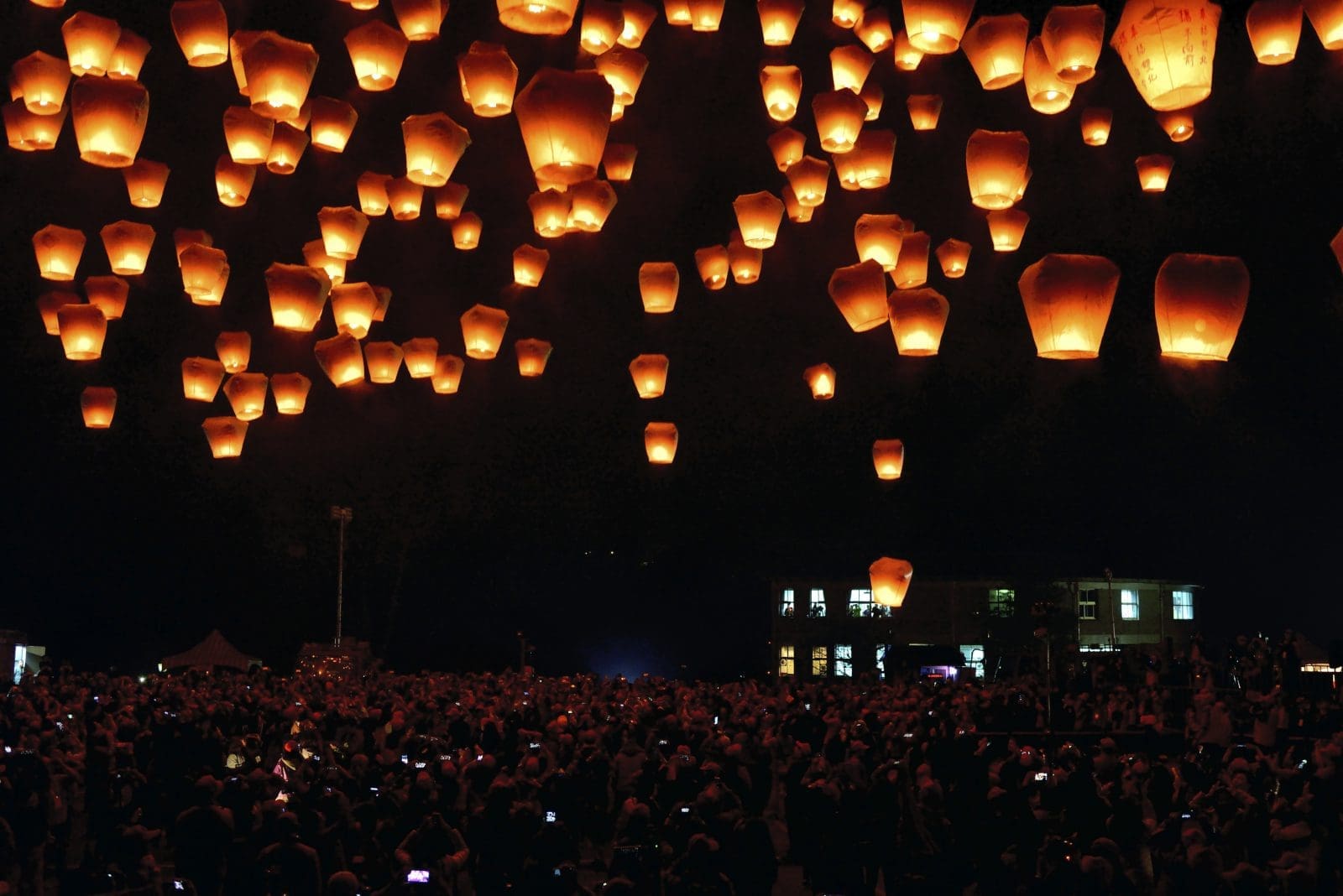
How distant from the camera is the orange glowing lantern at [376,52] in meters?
12.1

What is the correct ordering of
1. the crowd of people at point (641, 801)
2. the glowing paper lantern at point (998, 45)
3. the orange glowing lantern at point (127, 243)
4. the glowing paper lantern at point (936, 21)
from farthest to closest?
the orange glowing lantern at point (127, 243)
the glowing paper lantern at point (998, 45)
the glowing paper lantern at point (936, 21)
the crowd of people at point (641, 801)

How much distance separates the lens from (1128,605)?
4575 cm

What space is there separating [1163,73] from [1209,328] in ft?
5.84

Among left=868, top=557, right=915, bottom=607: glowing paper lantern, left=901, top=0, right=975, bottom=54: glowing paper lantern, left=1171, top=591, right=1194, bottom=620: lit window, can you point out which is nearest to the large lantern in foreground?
left=901, top=0, right=975, bottom=54: glowing paper lantern

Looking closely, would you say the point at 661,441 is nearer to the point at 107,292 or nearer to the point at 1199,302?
the point at 107,292

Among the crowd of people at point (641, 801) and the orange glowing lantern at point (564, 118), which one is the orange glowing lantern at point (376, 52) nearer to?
the orange glowing lantern at point (564, 118)

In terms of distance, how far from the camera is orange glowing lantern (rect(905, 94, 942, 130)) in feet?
49.8

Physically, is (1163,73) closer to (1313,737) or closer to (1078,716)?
(1313,737)

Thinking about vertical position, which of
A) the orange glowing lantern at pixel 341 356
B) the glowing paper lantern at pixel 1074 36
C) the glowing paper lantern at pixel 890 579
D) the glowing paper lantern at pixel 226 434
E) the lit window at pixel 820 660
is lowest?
the lit window at pixel 820 660

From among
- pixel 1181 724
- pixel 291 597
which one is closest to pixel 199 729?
pixel 1181 724

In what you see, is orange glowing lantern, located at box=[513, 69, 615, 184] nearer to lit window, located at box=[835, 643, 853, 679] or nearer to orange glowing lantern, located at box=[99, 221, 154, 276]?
orange glowing lantern, located at box=[99, 221, 154, 276]

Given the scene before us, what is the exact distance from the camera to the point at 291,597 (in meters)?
42.3

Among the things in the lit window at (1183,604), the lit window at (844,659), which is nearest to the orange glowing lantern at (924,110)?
the lit window at (844,659)

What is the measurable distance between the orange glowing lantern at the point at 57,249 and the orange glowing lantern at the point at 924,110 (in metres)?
9.40
